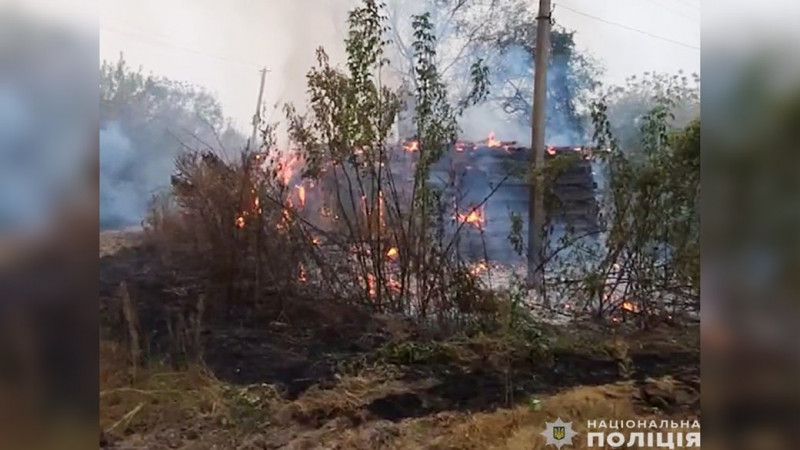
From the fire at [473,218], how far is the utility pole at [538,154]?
16 cm

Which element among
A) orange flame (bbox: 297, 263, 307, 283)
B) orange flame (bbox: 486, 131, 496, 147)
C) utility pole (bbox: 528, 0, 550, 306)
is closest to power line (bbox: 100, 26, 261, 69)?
orange flame (bbox: 297, 263, 307, 283)

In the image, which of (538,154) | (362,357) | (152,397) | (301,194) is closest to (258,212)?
(301,194)

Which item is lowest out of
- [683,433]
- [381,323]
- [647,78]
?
[683,433]

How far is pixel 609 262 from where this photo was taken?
2.62 meters

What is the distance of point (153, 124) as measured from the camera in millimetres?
2629

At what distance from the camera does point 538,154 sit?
2.63 meters

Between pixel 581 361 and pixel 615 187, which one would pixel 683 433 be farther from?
pixel 615 187

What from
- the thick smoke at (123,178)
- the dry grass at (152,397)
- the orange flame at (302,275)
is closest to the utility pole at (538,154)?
the orange flame at (302,275)

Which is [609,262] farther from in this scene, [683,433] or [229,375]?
[229,375]

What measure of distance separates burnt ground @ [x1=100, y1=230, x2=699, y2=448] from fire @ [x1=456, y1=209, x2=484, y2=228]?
373 millimetres

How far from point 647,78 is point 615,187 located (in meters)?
0.36

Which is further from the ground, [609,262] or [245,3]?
[245,3]
